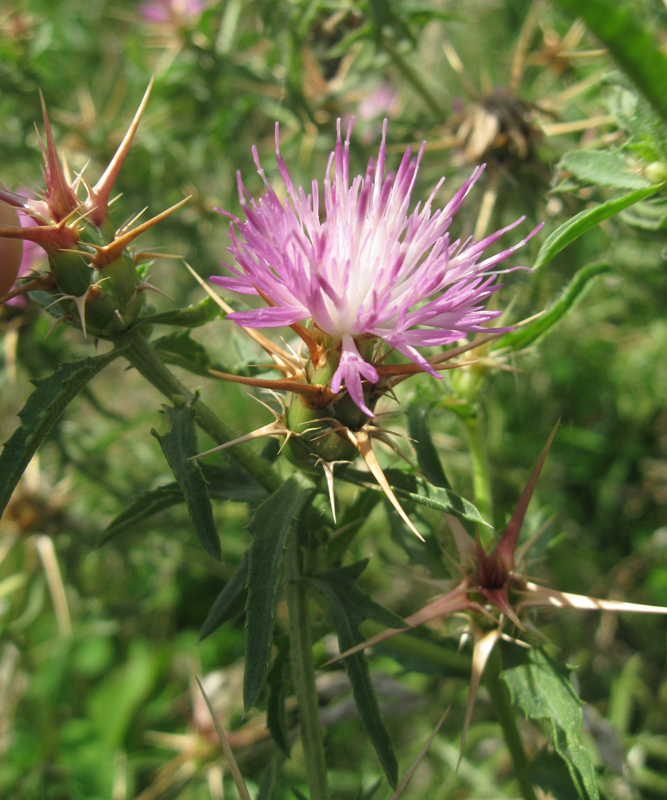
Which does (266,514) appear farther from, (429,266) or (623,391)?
(623,391)

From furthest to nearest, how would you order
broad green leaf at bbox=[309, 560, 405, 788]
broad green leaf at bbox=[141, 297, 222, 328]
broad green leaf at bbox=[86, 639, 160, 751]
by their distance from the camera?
broad green leaf at bbox=[86, 639, 160, 751] → broad green leaf at bbox=[141, 297, 222, 328] → broad green leaf at bbox=[309, 560, 405, 788]

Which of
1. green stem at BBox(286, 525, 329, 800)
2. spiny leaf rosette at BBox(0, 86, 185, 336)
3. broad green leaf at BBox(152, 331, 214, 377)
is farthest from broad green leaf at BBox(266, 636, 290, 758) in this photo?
spiny leaf rosette at BBox(0, 86, 185, 336)

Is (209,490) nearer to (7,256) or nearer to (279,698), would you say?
(279,698)

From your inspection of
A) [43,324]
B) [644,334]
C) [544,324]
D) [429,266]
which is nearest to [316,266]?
[429,266]

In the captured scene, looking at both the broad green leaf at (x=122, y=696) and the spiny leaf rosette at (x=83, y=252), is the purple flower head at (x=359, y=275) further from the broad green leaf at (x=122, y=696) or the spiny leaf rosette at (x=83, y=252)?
the broad green leaf at (x=122, y=696)

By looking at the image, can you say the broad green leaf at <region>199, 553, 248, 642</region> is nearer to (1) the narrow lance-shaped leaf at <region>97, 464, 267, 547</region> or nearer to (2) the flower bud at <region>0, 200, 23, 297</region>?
(1) the narrow lance-shaped leaf at <region>97, 464, 267, 547</region>

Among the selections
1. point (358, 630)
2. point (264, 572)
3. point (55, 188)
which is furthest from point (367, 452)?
point (55, 188)

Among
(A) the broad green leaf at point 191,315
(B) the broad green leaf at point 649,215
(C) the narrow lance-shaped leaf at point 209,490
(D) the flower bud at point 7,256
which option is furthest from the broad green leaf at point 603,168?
(D) the flower bud at point 7,256
